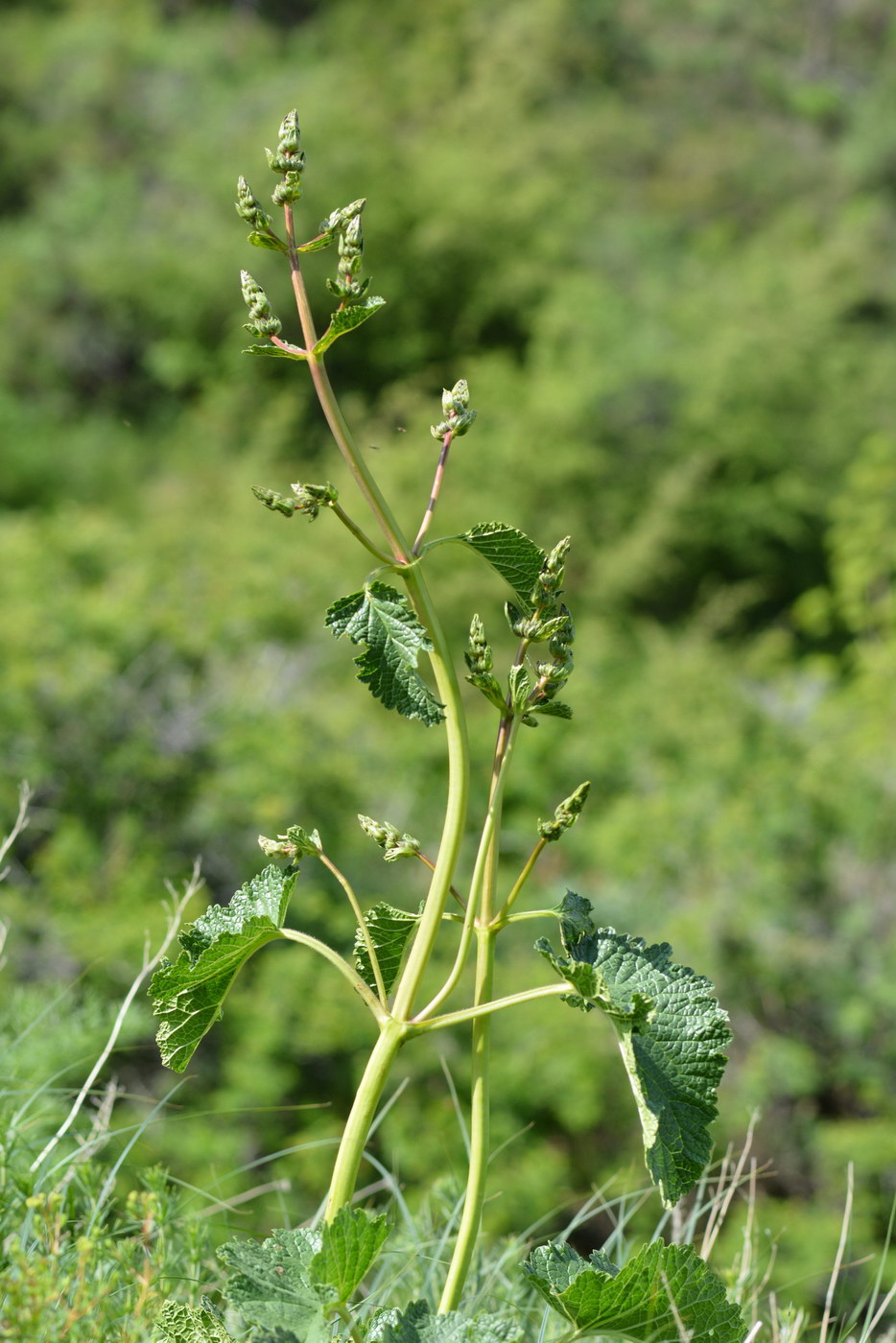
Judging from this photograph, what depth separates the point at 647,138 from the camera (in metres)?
20.5

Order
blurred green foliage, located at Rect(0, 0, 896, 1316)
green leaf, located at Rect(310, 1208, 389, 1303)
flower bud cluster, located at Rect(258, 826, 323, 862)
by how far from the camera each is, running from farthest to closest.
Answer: blurred green foliage, located at Rect(0, 0, 896, 1316) → flower bud cluster, located at Rect(258, 826, 323, 862) → green leaf, located at Rect(310, 1208, 389, 1303)

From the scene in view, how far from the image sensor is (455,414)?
86 centimetres

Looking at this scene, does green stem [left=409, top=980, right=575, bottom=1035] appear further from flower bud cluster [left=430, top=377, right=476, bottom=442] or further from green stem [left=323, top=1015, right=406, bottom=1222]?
flower bud cluster [left=430, top=377, right=476, bottom=442]

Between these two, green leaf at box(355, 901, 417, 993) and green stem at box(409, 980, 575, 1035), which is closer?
green stem at box(409, 980, 575, 1035)

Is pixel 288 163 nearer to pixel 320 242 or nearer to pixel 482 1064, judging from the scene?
pixel 320 242

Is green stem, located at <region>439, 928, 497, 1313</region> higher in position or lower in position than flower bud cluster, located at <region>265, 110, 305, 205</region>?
lower

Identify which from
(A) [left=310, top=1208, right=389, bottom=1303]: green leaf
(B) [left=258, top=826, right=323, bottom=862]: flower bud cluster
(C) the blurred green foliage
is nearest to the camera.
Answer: (A) [left=310, top=1208, right=389, bottom=1303]: green leaf

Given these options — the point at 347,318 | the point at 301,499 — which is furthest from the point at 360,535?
the point at 347,318

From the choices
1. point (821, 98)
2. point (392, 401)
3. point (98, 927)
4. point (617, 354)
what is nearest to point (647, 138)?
point (821, 98)

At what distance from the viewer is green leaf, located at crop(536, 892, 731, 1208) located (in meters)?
0.79

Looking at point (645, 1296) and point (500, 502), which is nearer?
point (645, 1296)

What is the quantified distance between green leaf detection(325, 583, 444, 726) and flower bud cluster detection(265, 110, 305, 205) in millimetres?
267

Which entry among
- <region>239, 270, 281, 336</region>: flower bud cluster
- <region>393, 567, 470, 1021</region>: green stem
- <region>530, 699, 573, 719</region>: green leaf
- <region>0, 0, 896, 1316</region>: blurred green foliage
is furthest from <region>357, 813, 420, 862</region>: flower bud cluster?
<region>0, 0, 896, 1316</region>: blurred green foliage

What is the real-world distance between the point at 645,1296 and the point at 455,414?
0.62 metres
